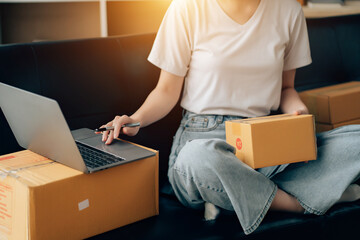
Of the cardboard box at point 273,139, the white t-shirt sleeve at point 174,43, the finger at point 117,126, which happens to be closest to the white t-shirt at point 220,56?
the white t-shirt sleeve at point 174,43

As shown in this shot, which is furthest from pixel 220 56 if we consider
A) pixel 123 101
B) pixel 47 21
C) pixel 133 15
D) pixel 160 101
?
pixel 47 21

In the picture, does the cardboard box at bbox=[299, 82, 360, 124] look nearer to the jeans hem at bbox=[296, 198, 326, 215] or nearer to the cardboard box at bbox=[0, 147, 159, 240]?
the jeans hem at bbox=[296, 198, 326, 215]

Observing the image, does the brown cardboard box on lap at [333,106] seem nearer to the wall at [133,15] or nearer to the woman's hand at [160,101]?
the woman's hand at [160,101]

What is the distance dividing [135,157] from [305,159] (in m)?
0.48

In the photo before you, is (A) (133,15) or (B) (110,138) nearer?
(B) (110,138)

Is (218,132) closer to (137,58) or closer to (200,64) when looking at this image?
(200,64)

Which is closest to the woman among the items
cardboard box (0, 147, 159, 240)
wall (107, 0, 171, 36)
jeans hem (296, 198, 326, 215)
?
jeans hem (296, 198, 326, 215)

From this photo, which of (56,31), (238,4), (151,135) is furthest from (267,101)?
(56,31)

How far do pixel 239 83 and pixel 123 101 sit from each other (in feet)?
1.29

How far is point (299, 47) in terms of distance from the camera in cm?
152

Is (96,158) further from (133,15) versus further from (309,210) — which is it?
(133,15)

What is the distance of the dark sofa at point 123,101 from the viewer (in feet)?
3.81

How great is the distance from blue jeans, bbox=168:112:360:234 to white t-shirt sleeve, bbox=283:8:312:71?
0.90 feet

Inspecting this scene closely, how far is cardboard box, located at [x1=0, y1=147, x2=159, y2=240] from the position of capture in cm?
100
